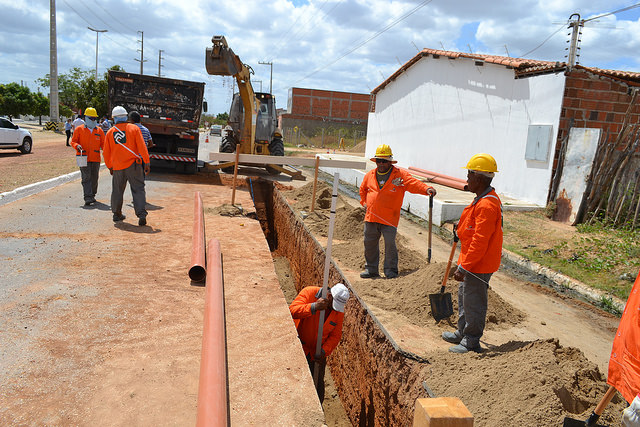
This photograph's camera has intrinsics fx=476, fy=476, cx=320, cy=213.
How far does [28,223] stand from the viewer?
741 cm

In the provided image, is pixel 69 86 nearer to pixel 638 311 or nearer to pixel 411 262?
pixel 411 262

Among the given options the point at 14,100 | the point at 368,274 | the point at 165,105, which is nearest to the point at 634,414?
the point at 368,274

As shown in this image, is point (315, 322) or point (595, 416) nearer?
point (595, 416)

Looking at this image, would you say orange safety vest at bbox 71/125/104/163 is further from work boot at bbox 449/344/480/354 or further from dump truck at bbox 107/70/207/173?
work boot at bbox 449/344/480/354

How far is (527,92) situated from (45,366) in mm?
12383

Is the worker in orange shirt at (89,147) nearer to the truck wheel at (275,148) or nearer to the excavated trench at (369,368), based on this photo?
the excavated trench at (369,368)

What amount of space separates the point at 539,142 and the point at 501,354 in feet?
29.5

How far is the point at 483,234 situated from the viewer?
4023 mm

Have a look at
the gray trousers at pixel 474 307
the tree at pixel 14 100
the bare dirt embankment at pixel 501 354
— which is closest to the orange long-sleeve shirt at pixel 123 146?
the bare dirt embankment at pixel 501 354

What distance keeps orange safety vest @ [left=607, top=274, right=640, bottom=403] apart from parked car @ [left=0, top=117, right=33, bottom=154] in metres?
21.6

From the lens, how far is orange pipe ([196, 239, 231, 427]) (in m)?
2.79

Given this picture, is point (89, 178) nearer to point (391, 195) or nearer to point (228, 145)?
point (391, 195)

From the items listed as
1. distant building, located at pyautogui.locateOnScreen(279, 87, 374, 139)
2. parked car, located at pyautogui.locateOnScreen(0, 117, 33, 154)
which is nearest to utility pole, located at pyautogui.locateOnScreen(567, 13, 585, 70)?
parked car, located at pyautogui.locateOnScreen(0, 117, 33, 154)

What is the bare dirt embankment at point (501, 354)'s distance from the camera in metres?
3.23
